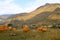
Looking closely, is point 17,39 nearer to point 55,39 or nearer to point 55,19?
point 55,39

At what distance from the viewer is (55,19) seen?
105 meters

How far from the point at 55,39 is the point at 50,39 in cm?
81

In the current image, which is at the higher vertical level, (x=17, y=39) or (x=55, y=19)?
(x=17, y=39)

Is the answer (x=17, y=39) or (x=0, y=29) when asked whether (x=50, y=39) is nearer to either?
(x=17, y=39)

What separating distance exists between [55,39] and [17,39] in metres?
4.73

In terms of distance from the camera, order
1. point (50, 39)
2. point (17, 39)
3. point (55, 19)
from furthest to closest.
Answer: point (55, 19)
point (17, 39)
point (50, 39)

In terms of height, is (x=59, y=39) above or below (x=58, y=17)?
above

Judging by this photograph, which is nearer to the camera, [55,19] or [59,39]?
[59,39]

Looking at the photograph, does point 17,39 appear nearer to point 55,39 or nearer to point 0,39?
point 0,39

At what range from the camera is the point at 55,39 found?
720 inches

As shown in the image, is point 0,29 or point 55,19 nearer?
point 0,29

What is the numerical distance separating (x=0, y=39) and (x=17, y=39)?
84.8 inches

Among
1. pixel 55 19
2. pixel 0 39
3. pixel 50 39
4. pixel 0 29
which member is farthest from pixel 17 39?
pixel 55 19

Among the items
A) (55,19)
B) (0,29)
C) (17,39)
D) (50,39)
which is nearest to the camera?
(50,39)
